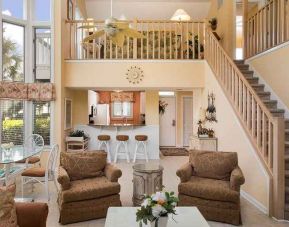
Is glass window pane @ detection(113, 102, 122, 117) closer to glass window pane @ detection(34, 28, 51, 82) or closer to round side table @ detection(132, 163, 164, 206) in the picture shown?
glass window pane @ detection(34, 28, 51, 82)

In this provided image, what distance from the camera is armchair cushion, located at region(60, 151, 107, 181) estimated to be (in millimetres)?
4398

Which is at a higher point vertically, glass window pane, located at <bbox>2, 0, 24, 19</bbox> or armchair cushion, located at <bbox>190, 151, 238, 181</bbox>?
glass window pane, located at <bbox>2, 0, 24, 19</bbox>

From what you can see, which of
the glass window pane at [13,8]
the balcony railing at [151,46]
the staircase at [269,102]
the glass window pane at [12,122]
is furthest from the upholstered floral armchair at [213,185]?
the glass window pane at [13,8]

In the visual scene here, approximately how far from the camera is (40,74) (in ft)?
22.9

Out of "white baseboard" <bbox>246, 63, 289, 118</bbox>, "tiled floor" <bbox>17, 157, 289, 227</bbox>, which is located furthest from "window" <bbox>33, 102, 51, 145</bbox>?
"white baseboard" <bbox>246, 63, 289, 118</bbox>

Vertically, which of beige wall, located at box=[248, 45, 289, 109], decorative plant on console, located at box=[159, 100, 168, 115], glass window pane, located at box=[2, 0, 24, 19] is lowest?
decorative plant on console, located at box=[159, 100, 168, 115]

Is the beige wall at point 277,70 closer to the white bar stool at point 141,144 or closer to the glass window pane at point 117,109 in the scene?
the white bar stool at point 141,144

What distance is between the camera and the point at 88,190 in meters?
3.95

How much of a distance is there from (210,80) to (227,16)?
280 centimetres

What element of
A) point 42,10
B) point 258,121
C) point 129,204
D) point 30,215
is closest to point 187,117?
point 42,10

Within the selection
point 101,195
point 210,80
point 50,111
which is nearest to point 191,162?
point 101,195

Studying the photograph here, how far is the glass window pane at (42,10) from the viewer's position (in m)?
7.02

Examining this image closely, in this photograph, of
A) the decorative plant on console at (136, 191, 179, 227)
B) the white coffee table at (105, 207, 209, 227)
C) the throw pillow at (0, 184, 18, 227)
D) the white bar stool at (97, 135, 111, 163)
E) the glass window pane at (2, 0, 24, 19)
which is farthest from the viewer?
the white bar stool at (97, 135, 111, 163)

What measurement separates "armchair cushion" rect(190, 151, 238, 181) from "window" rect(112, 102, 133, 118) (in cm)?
772
